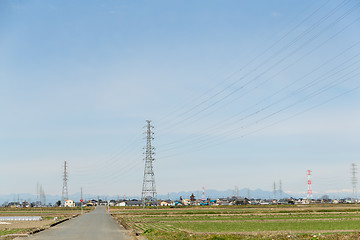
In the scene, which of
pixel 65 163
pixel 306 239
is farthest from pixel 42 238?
pixel 65 163

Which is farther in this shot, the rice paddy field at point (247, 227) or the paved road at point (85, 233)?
the paved road at point (85, 233)

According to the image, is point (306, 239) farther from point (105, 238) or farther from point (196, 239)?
point (105, 238)

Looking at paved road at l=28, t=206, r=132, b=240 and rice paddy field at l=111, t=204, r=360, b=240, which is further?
paved road at l=28, t=206, r=132, b=240

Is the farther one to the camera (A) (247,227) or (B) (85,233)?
(A) (247,227)

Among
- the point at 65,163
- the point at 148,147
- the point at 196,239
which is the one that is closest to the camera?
the point at 196,239

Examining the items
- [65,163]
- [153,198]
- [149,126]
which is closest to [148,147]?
[149,126]

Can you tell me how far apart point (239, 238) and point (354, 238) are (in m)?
9.01

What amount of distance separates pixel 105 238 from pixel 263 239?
14355 mm

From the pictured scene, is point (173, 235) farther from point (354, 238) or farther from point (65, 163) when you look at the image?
point (65, 163)

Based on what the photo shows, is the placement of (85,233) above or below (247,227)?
above

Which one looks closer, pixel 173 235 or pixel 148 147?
pixel 173 235

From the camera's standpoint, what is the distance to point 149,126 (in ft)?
435

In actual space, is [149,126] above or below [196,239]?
above

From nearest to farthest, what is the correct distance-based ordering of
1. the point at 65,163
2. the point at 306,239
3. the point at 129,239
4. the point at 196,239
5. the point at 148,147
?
the point at 306,239, the point at 196,239, the point at 129,239, the point at 148,147, the point at 65,163
